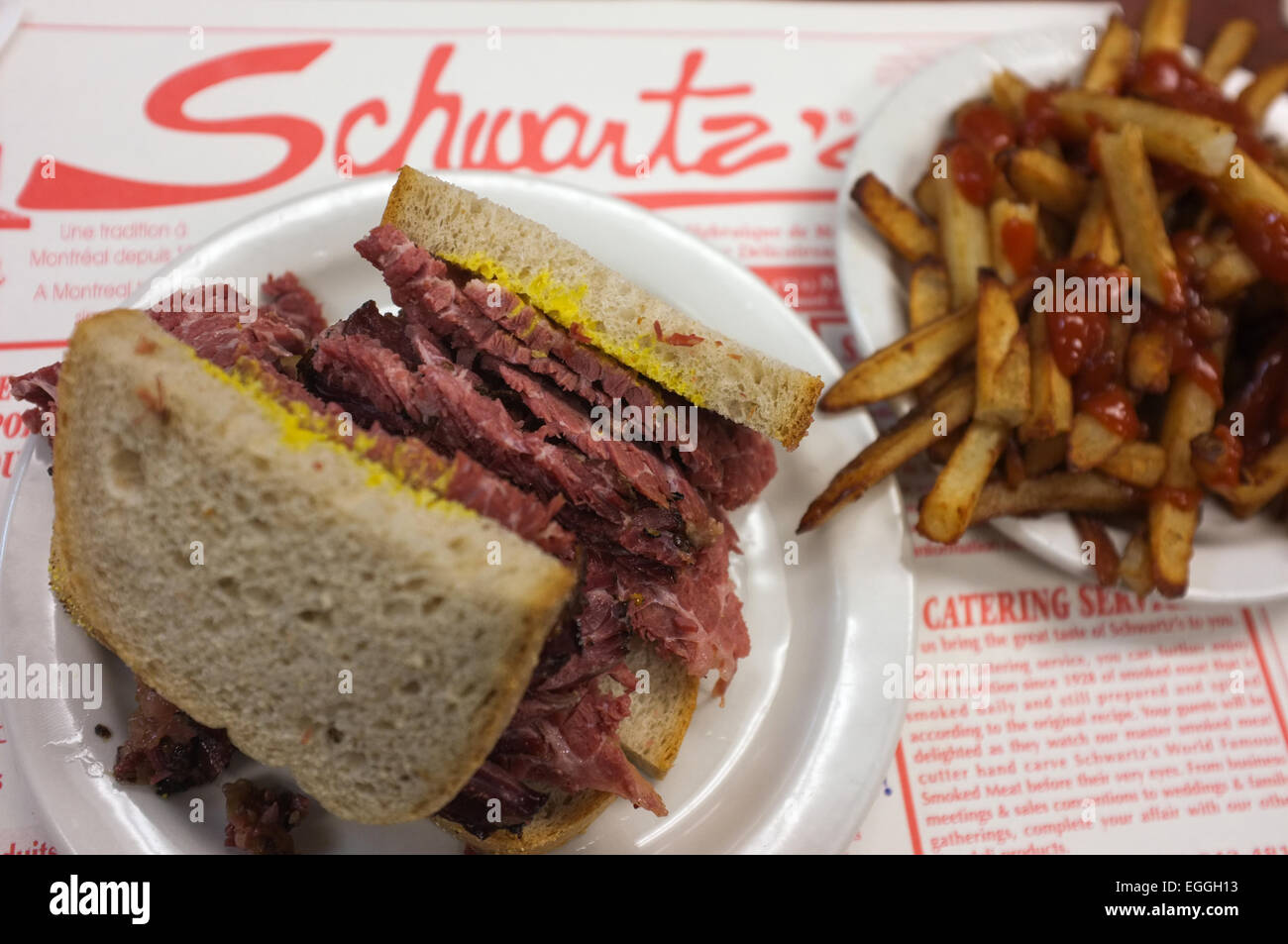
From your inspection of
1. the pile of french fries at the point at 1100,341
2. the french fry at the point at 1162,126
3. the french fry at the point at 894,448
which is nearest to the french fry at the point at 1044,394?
the pile of french fries at the point at 1100,341

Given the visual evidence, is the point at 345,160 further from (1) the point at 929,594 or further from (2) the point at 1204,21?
(2) the point at 1204,21

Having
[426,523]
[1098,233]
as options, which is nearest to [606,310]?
[426,523]

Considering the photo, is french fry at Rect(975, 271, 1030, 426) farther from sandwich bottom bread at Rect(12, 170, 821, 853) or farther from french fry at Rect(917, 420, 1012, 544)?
sandwich bottom bread at Rect(12, 170, 821, 853)

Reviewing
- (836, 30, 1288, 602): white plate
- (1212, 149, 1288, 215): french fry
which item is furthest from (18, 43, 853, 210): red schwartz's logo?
(1212, 149, 1288, 215): french fry

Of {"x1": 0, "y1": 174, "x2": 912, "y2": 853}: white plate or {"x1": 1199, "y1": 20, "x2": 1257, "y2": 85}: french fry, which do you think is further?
{"x1": 1199, "y1": 20, "x2": 1257, "y2": 85}: french fry

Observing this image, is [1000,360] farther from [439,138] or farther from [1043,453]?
[439,138]
